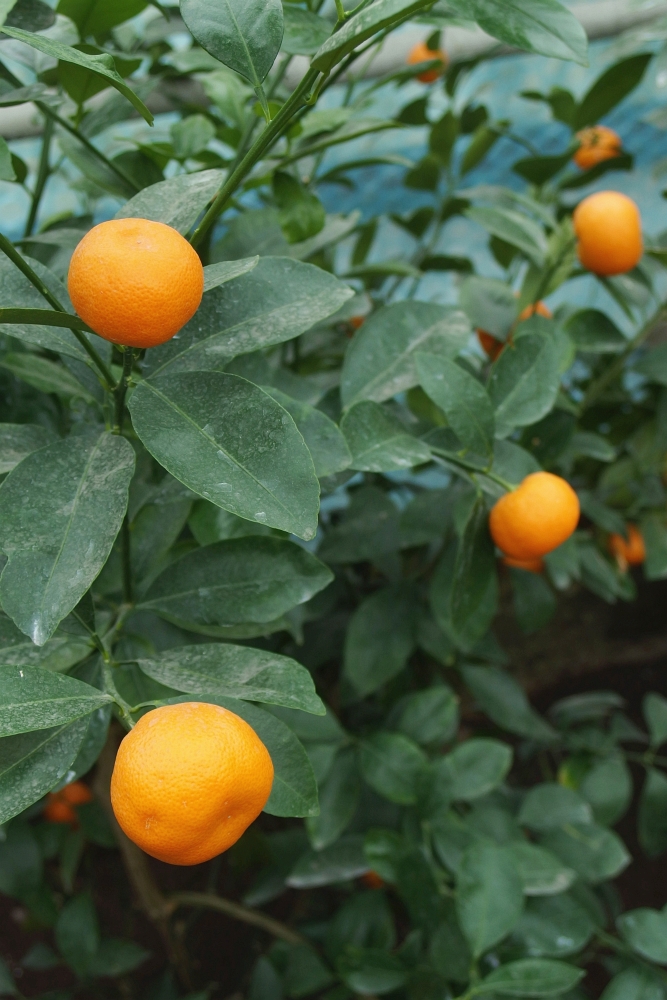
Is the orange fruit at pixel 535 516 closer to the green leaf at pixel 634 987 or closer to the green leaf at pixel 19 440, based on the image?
the green leaf at pixel 19 440

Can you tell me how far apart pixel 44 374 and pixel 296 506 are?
263 millimetres

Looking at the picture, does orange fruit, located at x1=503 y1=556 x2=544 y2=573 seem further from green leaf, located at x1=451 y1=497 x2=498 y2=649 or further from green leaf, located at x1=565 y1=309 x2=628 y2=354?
green leaf, located at x1=565 y1=309 x2=628 y2=354

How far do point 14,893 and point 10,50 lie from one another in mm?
880

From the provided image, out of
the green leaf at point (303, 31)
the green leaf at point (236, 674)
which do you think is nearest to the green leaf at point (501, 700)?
the green leaf at point (236, 674)

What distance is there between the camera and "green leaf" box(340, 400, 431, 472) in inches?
22.6

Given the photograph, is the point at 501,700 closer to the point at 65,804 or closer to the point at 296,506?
the point at 65,804

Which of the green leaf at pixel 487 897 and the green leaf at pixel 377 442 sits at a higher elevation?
the green leaf at pixel 377 442

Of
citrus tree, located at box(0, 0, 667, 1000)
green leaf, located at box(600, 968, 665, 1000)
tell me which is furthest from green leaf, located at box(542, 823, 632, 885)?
green leaf, located at box(600, 968, 665, 1000)

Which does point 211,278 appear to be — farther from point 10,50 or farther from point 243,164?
point 10,50

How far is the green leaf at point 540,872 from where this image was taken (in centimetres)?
87

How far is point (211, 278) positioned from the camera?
45 centimetres

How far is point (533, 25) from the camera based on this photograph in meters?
0.47

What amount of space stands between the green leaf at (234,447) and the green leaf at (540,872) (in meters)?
0.62

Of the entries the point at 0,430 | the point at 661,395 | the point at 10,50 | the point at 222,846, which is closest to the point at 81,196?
the point at 10,50
